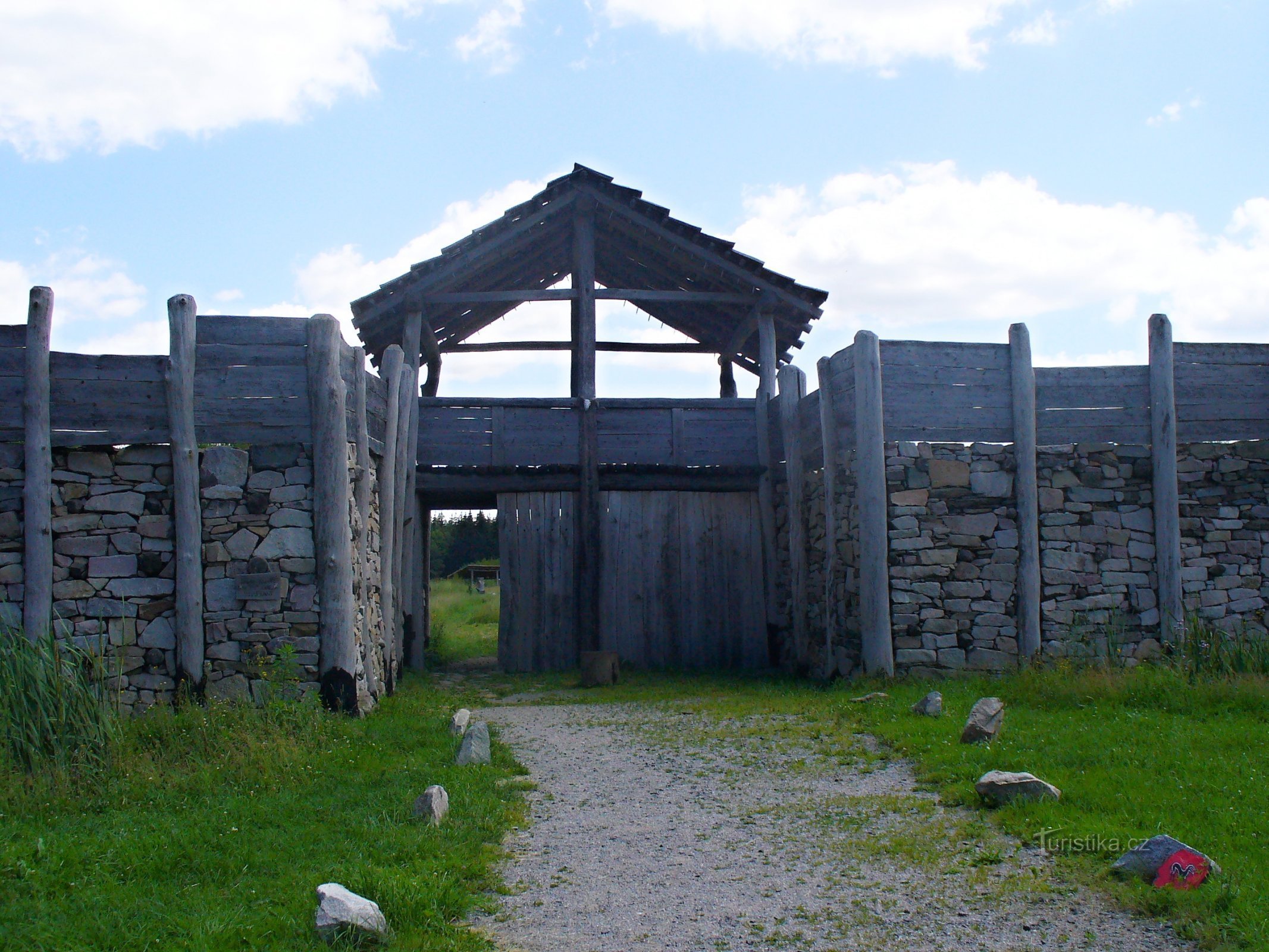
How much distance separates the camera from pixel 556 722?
9.13 m

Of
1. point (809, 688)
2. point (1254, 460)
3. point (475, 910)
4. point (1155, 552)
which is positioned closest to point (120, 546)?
point (475, 910)

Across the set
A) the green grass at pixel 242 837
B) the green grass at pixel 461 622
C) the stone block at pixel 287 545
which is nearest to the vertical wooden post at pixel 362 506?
the stone block at pixel 287 545

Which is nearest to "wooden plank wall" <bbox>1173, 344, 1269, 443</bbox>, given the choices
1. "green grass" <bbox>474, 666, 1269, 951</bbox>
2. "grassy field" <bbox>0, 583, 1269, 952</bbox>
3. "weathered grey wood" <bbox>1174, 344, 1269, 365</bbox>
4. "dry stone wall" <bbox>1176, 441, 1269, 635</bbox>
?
"weathered grey wood" <bbox>1174, 344, 1269, 365</bbox>

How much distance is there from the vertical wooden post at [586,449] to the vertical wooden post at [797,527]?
2567mm

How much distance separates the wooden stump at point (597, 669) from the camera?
11.7 metres

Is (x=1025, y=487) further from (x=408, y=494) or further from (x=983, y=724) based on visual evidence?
(x=408, y=494)

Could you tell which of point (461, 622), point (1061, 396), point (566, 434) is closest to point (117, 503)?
point (566, 434)

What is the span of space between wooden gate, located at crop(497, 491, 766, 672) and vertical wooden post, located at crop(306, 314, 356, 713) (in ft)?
15.4

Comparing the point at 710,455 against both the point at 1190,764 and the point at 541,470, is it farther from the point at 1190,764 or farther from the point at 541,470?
the point at 1190,764

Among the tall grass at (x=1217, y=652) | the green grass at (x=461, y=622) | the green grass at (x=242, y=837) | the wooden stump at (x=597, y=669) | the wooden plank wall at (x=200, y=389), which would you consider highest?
the wooden plank wall at (x=200, y=389)

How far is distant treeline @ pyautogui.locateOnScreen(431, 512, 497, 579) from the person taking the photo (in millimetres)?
37375

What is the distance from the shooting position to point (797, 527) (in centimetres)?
1229

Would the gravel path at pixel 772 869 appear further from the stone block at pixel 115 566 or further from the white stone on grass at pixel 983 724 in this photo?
the stone block at pixel 115 566

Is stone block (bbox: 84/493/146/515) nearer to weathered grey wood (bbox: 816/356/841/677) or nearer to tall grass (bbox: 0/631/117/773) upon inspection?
tall grass (bbox: 0/631/117/773)
